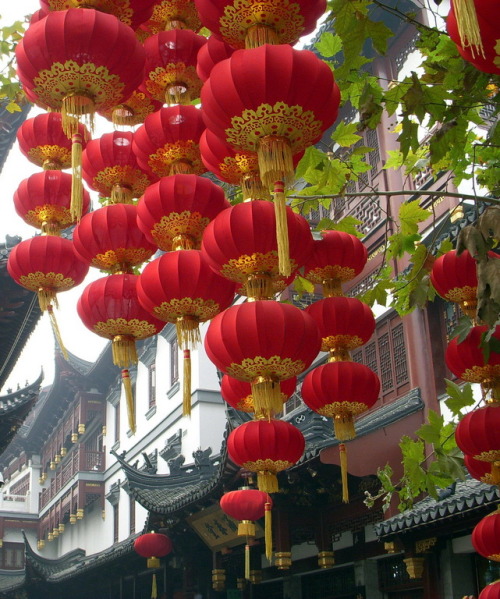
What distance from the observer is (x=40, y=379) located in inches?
607

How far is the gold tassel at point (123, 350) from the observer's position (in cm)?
489

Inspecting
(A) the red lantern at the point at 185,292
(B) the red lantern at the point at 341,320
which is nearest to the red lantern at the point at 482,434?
(B) the red lantern at the point at 341,320

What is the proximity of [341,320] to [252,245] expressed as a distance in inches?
60.0

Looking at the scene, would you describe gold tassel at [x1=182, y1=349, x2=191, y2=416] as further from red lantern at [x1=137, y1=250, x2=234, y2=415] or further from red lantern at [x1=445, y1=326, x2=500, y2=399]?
red lantern at [x1=445, y1=326, x2=500, y2=399]

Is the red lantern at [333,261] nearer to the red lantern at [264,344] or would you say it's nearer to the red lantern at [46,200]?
the red lantern at [264,344]

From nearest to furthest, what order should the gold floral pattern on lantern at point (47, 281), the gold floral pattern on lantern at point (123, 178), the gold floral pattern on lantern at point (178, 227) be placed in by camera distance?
the gold floral pattern on lantern at point (178, 227) < the gold floral pattern on lantern at point (123, 178) < the gold floral pattern on lantern at point (47, 281)

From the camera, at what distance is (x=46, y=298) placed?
5250mm

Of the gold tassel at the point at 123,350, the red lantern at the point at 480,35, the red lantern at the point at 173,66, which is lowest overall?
the gold tassel at the point at 123,350

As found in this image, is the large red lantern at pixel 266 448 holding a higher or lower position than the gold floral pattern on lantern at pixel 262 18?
lower

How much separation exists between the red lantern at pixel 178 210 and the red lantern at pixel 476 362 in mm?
1736

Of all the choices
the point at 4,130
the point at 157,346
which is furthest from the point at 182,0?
the point at 157,346

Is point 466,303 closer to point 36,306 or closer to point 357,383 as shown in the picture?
point 357,383

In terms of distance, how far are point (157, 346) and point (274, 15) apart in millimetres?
18189

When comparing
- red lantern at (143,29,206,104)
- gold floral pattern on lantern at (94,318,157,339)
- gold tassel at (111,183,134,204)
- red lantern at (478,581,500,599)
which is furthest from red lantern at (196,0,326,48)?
red lantern at (478,581,500,599)
